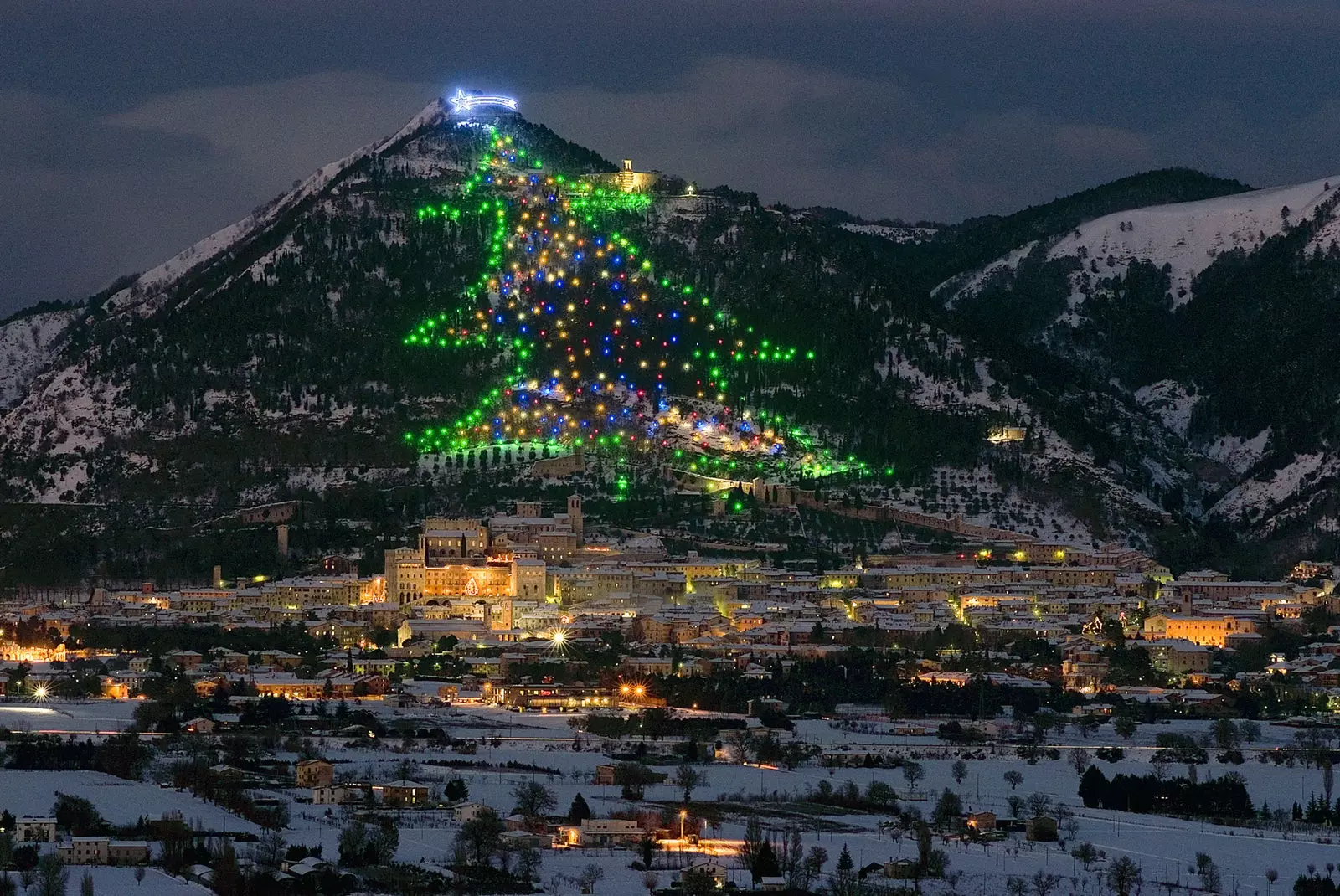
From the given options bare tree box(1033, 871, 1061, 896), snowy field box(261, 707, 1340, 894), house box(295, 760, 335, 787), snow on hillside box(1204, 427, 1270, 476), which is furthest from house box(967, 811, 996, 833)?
snow on hillside box(1204, 427, 1270, 476)

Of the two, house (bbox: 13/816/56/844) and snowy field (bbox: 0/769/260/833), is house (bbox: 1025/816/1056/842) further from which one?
house (bbox: 13/816/56/844)

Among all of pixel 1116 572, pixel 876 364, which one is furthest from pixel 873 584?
pixel 876 364

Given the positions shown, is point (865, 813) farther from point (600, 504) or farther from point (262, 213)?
point (262, 213)

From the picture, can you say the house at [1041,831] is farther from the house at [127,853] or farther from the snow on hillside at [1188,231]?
the snow on hillside at [1188,231]

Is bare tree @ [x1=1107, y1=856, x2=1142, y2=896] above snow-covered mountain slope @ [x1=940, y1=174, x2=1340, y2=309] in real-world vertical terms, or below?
below

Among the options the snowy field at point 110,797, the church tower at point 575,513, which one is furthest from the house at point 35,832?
the church tower at point 575,513

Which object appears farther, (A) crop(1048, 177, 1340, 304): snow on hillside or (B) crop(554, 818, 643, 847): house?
(A) crop(1048, 177, 1340, 304): snow on hillside
